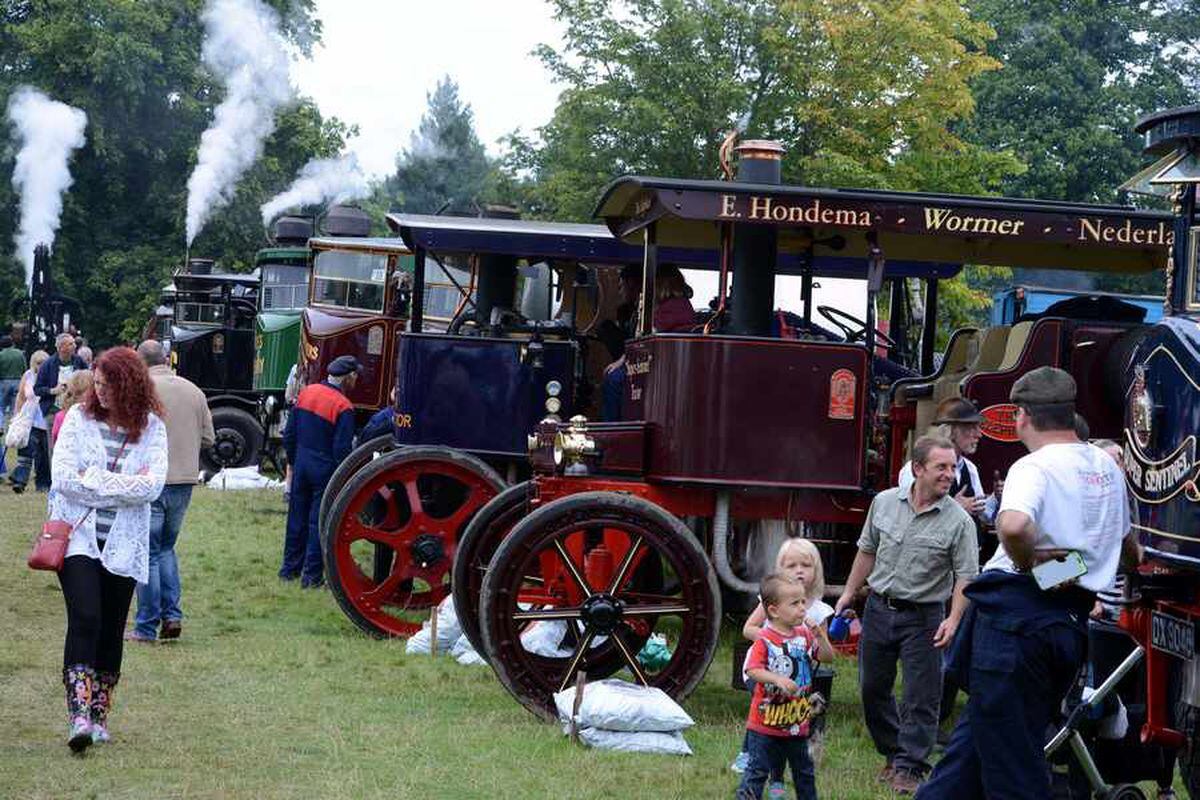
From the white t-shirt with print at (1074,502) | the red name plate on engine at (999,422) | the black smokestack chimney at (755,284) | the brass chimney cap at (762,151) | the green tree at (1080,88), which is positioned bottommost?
the white t-shirt with print at (1074,502)

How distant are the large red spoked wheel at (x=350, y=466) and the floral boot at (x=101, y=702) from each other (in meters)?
4.63

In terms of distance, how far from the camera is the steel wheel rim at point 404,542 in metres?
12.0

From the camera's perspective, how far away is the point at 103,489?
322 inches

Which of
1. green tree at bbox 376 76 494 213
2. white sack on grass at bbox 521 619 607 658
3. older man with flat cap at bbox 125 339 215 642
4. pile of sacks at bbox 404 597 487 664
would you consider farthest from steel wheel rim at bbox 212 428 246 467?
green tree at bbox 376 76 494 213

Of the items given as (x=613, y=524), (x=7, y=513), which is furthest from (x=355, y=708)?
(x=7, y=513)

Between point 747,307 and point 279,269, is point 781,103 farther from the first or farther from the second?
point 747,307

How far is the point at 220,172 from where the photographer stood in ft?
145

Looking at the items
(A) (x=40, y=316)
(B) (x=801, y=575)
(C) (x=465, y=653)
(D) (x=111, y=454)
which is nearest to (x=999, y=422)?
(B) (x=801, y=575)

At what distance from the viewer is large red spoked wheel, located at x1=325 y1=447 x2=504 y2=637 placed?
12.0 m

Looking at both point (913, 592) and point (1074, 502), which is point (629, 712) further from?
point (1074, 502)

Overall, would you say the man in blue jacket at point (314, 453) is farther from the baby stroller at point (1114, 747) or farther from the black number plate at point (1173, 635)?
the black number plate at point (1173, 635)

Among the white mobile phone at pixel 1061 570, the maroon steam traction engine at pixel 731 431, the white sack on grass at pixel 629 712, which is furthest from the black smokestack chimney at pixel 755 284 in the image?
the white mobile phone at pixel 1061 570

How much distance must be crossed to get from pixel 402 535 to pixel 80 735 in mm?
4365

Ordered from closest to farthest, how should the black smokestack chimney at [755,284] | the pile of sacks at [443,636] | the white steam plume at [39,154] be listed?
the black smokestack chimney at [755,284]
the pile of sacks at [443,636]
the white steam plume at [39,154]
